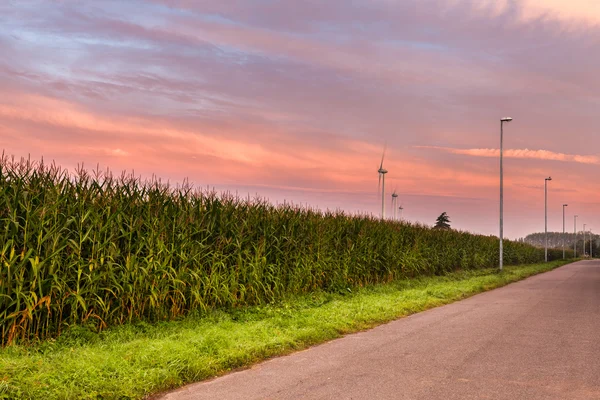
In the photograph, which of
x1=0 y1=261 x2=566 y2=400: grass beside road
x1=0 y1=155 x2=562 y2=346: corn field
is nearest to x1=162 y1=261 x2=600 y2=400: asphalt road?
x1=0 y1=261 x2=566 y2=400: grass beside road

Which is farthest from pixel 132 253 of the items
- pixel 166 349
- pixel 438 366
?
pixel 438 366

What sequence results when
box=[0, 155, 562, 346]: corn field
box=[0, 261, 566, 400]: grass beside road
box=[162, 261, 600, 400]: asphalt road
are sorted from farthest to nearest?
box=[0, 155, 562, 346]: corn field
box=[162, 261, 600, 400]: asphalt road
box=[0, 261, 566, 400]: grass beside road

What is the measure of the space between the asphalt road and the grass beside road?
0.36 metres

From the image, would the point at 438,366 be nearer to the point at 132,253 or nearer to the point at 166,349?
the point at 166,349

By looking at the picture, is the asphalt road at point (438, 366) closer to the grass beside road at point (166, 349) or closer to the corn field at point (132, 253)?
the grass beside road at point (166, 349)

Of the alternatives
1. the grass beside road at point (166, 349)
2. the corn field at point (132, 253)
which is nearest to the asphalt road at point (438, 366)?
the grass beside road at point (166, 349)

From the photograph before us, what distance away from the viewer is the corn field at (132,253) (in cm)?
813

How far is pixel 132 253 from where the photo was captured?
9.84 metres

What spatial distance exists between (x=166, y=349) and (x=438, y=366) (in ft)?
12.1

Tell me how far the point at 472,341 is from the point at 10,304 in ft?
23.9

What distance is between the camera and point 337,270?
55.9ft

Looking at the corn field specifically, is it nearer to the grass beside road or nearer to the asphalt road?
the grass beside road

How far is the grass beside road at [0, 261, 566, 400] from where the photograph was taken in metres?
5.79

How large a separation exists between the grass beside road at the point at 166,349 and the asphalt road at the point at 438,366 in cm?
36
